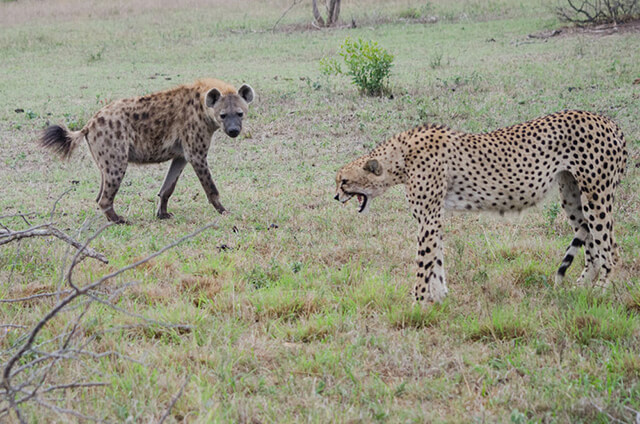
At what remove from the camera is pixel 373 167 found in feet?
15.4

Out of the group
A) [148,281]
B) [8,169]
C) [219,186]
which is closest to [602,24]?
[219,186]

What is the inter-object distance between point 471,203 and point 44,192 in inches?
193

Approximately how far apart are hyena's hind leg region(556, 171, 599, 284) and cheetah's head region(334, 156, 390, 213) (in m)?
1.11

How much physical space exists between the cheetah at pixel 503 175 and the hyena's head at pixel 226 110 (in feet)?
7.84

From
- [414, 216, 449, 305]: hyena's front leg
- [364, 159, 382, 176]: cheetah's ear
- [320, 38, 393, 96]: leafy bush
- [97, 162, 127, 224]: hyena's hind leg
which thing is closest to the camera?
[414, 216, 449, 305]: hyena's front leg

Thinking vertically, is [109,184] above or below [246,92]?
below

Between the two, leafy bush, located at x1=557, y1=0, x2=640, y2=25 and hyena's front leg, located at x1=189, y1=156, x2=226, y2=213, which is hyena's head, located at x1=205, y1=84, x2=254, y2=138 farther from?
leafy bush, located at x1=557, y1=0, x2=640, y2=25

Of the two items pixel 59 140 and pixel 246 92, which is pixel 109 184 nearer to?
pixel 59 140

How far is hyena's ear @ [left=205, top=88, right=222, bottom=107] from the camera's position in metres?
6.86

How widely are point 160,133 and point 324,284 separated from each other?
2.90 m

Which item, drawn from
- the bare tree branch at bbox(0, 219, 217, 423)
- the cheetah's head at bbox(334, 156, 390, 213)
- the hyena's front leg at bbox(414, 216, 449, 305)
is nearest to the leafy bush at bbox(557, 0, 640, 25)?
the cheetah's head at bbox(334, 156, 390, 213)

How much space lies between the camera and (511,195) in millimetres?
4562

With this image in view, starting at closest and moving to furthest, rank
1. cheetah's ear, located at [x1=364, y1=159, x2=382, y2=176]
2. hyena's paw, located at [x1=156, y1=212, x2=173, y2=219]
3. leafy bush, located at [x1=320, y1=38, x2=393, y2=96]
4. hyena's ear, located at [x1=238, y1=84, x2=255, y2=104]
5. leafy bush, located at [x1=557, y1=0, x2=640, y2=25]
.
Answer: cheetah's ear, located at [x1=364, y1=159, x2=382, y2=176]
hyena's paw, located at [x1=156, y1=212, x2=173, y2=219]
hyena's ear, located at [x1=238, y1=84, x2=255, y2=104]
leafy bush, located at [x1=320, y1=38, x2=393, y2=96]
leafy bush, located at [x1=557, y1=0, x2=640, y2=25]

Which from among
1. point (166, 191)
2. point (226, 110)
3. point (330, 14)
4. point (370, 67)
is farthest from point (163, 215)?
point (330, 14)
